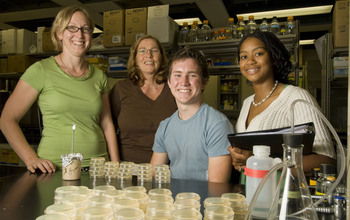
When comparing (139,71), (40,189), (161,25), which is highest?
(161,25)

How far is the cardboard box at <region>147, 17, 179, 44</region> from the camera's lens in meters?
3.37

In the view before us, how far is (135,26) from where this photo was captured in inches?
139

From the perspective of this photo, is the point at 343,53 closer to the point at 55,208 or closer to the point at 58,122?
the point at 58,122

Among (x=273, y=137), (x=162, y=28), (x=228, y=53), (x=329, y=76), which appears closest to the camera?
(x=273, y=137)

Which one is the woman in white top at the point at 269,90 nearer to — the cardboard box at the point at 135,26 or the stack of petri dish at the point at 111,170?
the stack of petri dish at the point at 111,170

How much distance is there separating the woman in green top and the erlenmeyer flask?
1303 mm

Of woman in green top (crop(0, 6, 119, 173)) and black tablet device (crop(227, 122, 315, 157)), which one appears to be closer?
black tablet device (crop(227, 122, 315, 157))

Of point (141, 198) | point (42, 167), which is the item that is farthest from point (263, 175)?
point (42, 167)

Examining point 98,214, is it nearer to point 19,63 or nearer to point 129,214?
point 129,214

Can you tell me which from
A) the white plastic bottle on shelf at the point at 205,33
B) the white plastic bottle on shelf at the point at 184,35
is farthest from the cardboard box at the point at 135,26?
the white plastic bottle on shelf at the point at 205,33

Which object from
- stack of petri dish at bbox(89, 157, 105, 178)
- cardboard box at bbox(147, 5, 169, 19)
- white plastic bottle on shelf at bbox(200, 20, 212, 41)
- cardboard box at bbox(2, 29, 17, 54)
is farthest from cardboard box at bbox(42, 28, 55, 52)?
stack of petri dish at bbox(89, 157, 105, 178)

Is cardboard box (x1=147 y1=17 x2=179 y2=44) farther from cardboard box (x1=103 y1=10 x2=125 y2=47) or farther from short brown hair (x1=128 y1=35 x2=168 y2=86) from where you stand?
short brown hair (x1=128 y1=35 x2=168 y2=86)

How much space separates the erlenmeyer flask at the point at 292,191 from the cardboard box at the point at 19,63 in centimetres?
453

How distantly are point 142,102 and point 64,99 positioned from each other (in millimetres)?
514
